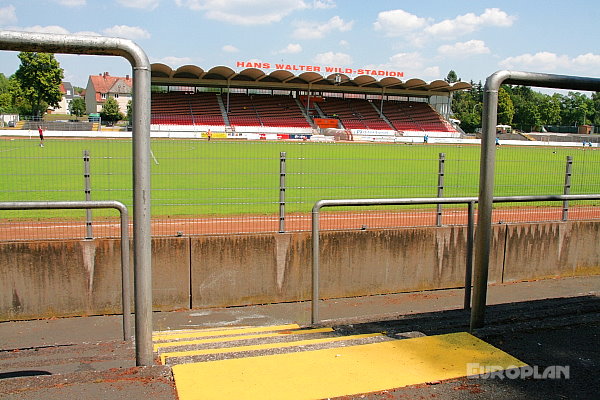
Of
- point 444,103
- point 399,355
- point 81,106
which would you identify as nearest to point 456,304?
point 399,355

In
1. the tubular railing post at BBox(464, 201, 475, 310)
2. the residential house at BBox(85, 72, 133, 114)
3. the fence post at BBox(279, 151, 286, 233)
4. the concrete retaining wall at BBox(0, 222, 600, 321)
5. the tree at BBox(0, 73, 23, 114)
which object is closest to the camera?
the tubular railing post at BBox(464, 201, 475, 310)

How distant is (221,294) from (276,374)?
5.02 meters

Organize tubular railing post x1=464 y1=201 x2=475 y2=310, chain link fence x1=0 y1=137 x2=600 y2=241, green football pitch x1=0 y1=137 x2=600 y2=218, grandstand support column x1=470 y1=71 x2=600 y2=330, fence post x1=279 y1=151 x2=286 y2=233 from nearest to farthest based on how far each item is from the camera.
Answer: grandstand support column x1=470 y1=71 x2=600 y2=330 → tubular railing post x1=464 y1=201 x2=475 y2=310 → fence post x1=279 y1=151 x2=286 y2=233 → chain link fence x1=0 y1=137 x2=600 y2=241 → green football pitch x1=0 y1=137 x2=600 y2=218

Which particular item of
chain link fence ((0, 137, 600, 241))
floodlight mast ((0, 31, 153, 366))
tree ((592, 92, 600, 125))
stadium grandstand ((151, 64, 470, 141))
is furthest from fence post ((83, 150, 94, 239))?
tree ((592, 92, 600, 125))

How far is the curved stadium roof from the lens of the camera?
5812cm

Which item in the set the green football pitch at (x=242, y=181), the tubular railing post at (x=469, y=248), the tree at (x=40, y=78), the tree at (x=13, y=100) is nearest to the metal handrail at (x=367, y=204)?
the tubular railing post at (x=469, y=248)

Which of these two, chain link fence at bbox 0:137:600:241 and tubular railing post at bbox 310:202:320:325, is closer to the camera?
tubular railing post at bbox 310:202:320:325

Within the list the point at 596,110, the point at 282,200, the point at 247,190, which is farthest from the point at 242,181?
the point at 596,110

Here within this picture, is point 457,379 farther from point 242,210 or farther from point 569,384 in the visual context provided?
point 242,210

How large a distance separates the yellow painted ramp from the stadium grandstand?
1936 inches

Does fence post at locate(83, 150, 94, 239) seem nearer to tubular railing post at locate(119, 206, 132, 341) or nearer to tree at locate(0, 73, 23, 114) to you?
tubular railing post at locate(119, 206, 132, 341)

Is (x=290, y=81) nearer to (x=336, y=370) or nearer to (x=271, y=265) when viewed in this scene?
(x=271, y=265)

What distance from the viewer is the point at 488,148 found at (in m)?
3.76

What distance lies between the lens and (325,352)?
3.43 m
